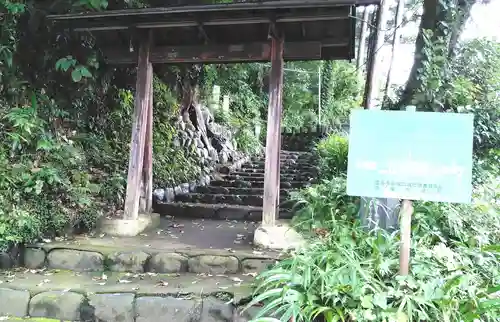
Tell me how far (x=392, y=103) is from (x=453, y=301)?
382 cm

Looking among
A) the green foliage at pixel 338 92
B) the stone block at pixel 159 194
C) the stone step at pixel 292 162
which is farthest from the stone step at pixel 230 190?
the green foliage at pixel 338 92

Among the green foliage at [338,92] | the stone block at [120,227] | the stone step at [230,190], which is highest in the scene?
the green foliage at [338,92]

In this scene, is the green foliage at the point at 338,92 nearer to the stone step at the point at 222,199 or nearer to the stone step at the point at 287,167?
the stone step at the point at 287,167

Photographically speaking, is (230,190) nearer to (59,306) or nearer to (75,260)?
(75,260)

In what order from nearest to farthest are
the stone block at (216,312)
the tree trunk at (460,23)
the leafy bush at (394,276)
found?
the leafy bush at (394,276) < the stone block at (216,312) < the tree trunk at (460,23)

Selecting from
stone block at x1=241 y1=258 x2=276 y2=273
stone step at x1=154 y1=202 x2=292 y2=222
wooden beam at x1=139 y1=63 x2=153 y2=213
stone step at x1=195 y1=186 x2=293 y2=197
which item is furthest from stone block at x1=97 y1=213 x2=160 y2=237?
stone step at x1=195 y1=186 x2=293 y2=197

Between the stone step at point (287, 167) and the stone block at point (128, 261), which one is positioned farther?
the stone step at point (287, 167)

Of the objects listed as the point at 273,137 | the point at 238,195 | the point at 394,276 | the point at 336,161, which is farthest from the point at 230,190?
the point at 394,276

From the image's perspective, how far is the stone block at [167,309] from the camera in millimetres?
3352

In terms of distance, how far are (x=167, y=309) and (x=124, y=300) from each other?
395 millimetres

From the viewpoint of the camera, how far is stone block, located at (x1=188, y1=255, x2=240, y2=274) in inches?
161

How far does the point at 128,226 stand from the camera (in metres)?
5.09

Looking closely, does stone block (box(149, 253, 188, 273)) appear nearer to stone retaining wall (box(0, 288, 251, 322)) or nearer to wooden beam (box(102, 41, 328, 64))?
stone retaining wall (box(0, 288, 251, 322))

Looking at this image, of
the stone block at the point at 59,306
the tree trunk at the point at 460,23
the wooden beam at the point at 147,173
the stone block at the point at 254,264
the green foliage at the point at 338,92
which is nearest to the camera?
the stone block at the point at 59,306
